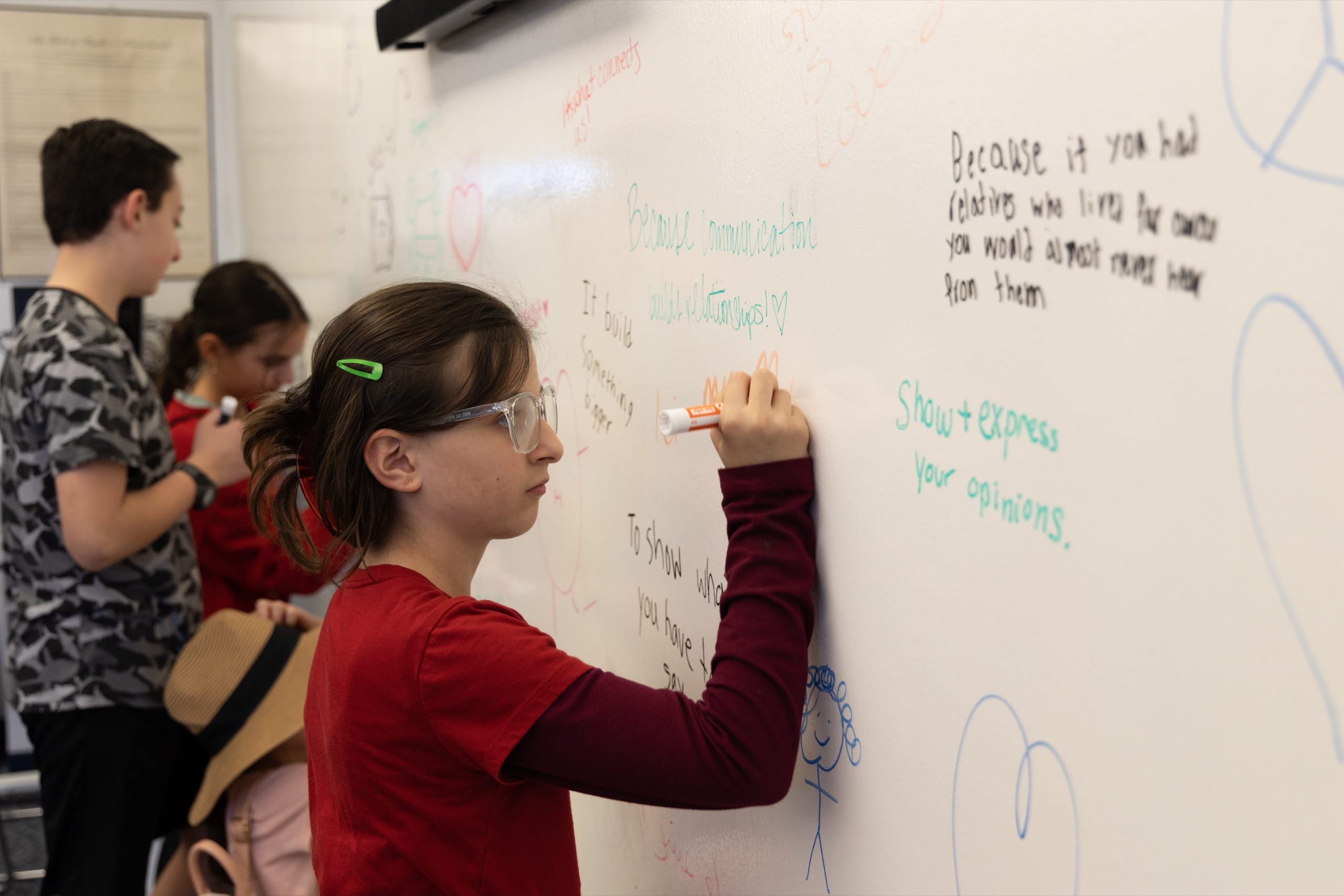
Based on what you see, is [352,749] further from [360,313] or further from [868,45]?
[868,45]

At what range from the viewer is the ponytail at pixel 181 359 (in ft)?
6.90

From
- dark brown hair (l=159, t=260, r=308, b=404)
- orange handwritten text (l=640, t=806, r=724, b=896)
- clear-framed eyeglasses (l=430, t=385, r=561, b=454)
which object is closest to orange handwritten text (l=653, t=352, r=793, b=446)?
clear-framed eyeglasses (l=430, t=385, r=561, b=454)

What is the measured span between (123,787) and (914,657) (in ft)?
4.28

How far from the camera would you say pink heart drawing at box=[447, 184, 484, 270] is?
145cm

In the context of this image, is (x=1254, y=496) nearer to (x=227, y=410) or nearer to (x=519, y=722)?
(x=519, y=722)

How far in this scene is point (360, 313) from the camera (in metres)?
0.92

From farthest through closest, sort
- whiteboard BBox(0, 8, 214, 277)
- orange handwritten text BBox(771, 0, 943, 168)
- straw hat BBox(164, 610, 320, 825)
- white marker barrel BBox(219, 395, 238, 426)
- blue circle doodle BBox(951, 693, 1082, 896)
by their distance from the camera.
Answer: whiteboard BBox(0, 8, 214, 277), white marker barrel BBox(219, 395, 238, 426), straw hat BBox(164, 610, 320, 825), orange handwritten text BBox(771, 0, 943, 168), blue circle doodle BBox(951, 693, 1082, 896)

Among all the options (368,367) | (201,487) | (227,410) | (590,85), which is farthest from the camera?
(227,410)

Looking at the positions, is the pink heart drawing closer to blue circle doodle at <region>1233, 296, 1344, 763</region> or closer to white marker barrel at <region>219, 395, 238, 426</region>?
white marker barrel at <region>219, 395, 238, 426</region>

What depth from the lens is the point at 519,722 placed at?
763 mm

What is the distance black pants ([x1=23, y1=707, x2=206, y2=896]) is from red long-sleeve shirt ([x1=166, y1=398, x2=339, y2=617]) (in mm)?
355

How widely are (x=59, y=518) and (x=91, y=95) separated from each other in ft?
6.52

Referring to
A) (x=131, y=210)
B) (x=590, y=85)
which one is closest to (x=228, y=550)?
(x=131, y=210)

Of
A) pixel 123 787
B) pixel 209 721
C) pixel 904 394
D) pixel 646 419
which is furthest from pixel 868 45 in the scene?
pixel 123 787
